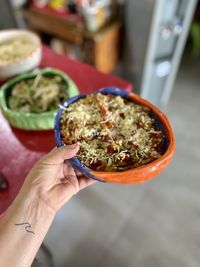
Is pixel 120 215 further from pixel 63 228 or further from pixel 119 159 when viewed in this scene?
pixel 119 159

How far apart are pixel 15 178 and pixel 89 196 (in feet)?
2.45

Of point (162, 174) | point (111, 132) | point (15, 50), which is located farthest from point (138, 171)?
point (162, 174)

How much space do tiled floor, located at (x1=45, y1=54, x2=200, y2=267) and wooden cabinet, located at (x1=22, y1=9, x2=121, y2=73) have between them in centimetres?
81

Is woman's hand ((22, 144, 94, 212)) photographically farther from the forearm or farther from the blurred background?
the blurred background

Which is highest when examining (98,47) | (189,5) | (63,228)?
(189,5)

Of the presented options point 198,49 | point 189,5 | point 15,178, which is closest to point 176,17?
point 189,5

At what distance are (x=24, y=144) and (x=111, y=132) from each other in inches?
11.2

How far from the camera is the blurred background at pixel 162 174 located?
1.23 metres

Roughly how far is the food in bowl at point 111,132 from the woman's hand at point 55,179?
A: 0.15ft

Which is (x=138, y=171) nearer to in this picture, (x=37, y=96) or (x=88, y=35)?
(x=37, y=96)

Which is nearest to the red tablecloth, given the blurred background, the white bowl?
the white bowl

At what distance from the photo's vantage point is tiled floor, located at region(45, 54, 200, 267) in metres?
1.20

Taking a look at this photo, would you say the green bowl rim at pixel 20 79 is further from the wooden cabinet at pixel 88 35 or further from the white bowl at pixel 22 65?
the wooden cabinet at pixel 88 35

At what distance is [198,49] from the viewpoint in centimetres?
232
